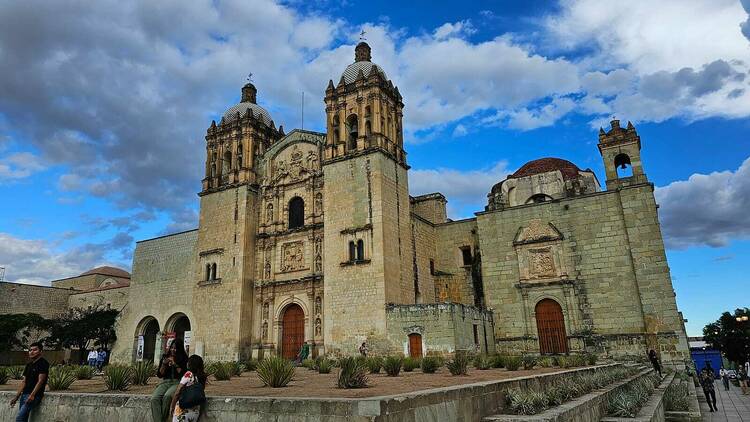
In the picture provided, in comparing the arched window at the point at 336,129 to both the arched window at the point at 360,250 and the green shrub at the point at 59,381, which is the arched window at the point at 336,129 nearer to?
the arched window at the point at 360,250

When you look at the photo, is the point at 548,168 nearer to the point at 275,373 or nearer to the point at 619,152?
the point at 619,152

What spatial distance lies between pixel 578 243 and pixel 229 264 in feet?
60.5

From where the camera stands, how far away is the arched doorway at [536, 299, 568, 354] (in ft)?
74.8

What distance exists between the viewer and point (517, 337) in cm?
2355

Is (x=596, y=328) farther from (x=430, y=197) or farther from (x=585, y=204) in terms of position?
(x=430, y=197)

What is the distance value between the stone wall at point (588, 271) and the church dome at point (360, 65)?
33.9 feet

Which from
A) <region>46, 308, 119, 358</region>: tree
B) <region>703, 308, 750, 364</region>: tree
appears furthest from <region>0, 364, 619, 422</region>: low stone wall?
<region>703, 308, 750, 364</region>: tree

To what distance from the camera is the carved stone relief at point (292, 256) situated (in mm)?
26766

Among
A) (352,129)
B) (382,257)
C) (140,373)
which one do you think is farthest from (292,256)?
(140,373)

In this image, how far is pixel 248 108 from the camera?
31734mm

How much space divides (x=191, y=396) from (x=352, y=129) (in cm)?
2266

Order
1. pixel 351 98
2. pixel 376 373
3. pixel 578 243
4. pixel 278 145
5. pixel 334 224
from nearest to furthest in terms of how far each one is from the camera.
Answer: pixel 376 373 → pixel 578 243 → pixel 334 224 → pixel 351 98 → pixel 278 145

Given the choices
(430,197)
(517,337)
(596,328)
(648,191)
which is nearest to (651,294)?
(596,328)

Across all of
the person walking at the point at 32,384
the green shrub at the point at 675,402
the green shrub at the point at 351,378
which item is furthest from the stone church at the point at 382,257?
the person walking at the point at 32,384
